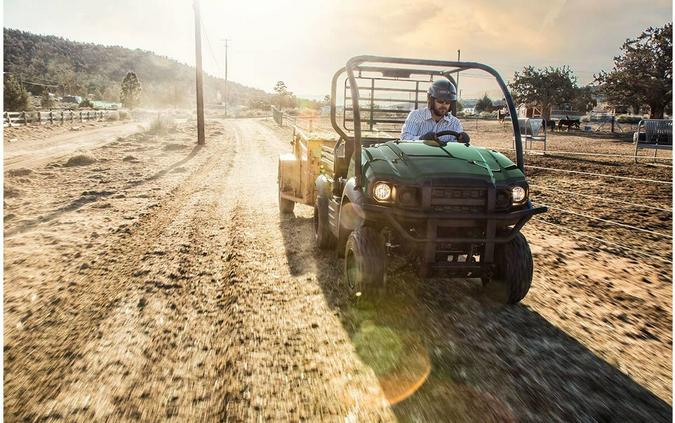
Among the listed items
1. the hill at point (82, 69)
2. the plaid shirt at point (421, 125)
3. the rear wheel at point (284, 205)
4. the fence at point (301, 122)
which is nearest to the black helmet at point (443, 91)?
the plaid shirt at point (421, 125)

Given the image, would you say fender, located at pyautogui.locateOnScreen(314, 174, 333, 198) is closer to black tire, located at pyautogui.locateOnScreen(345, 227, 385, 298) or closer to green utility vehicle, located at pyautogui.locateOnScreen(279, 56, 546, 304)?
green utility vehicle, located at pyautogui.locateOnScreen(279, 56, 546, 304)

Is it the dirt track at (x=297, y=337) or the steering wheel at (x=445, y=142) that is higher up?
the steering wheel at (x=445, y=142)

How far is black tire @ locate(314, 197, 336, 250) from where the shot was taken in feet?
17.8

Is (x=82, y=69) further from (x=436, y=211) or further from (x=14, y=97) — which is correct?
Result: (x=436, y=211)

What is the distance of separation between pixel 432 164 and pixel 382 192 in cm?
48

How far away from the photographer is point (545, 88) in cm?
4972

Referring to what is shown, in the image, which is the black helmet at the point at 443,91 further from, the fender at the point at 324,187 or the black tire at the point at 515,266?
the black tire at the point at 515,266

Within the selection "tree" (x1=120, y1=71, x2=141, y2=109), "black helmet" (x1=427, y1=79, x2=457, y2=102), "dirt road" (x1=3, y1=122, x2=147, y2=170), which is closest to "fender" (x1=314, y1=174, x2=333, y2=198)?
"black helmet" (x1=427, y1=79, x2=457, y2=102)

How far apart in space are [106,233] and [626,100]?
4488 centimetres

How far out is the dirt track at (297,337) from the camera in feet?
8.79

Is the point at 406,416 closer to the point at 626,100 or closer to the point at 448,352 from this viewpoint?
the point at 448,352

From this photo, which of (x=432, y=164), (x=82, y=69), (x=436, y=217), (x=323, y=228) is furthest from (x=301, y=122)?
(x=82, y=69)

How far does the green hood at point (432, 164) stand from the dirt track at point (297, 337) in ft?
3.83

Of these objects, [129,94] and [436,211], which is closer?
[436,211]
